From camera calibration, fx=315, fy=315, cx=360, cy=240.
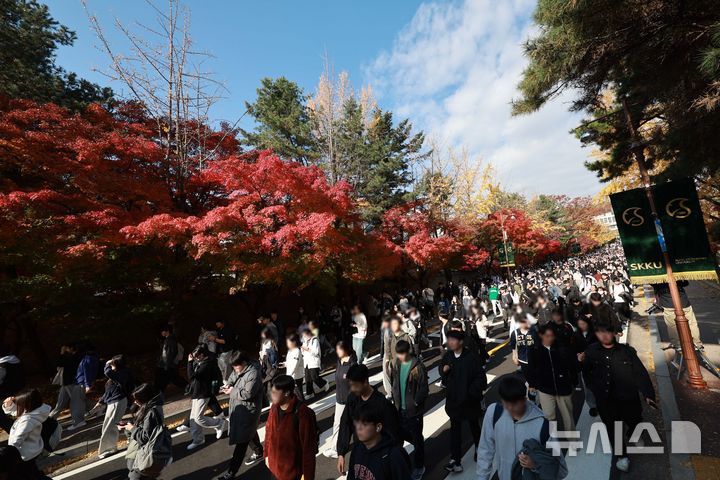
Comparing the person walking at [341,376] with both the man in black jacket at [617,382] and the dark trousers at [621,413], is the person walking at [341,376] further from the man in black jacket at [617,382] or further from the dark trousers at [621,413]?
the dark trousers at [621,413]

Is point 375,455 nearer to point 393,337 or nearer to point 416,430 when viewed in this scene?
point 416,430

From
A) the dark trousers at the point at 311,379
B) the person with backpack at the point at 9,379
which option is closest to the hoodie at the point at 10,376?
the person with backpack at the point at 9,379

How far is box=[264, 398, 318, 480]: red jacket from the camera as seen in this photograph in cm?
311

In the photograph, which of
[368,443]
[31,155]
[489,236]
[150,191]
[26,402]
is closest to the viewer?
[368,443]

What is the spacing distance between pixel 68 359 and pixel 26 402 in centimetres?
345

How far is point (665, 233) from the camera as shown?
6.50 meters

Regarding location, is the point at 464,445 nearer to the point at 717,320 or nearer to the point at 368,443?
the point at 368,443

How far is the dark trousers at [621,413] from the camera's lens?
3859 mm

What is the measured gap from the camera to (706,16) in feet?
16.0

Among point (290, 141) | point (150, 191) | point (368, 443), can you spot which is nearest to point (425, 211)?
point (290, 141)

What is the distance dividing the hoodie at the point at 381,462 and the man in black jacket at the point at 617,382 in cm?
314

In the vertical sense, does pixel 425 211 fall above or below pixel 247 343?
above

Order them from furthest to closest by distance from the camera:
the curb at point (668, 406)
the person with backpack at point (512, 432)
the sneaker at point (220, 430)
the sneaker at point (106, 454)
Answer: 1. the sneaker at point (220, 430)
2. the sneaker at point (106, 454)
3. the curb at point (668, 406)
4. the person with backpack at point (512, 432)

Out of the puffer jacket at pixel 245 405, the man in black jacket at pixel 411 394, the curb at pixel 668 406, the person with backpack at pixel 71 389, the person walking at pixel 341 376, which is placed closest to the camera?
the curb at pixel 668 406
